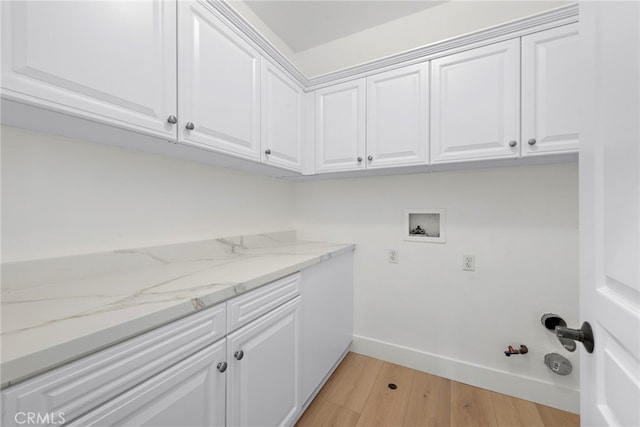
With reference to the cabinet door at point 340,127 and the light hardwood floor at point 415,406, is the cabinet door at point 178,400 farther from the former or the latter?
the cabinet door at point 340,127

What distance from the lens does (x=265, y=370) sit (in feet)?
3.51

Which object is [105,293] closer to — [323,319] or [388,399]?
[323,319]

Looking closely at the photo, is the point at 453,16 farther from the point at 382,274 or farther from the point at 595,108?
the point at 382,274

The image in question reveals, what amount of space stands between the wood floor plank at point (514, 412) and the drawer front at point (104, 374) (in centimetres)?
174

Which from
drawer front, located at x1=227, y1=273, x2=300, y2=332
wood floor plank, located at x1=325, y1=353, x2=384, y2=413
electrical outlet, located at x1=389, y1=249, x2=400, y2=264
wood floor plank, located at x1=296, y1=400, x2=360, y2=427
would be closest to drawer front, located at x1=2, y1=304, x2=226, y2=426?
drawer front, located at x1=227, y1=273, x2=300, y2=332

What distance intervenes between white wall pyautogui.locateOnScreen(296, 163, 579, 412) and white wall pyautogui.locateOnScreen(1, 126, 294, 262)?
3.53ft

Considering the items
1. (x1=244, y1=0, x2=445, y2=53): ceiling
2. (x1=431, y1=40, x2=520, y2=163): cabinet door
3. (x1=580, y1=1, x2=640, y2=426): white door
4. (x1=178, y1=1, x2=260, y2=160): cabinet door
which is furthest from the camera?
(x1=244, y1=0, x2=445, y2=53): ceiling

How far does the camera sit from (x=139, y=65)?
0.90m

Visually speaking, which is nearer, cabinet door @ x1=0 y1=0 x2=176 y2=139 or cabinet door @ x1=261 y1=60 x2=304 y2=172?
cabinet door @ x1=0 y1=0 x2=176 y2=139

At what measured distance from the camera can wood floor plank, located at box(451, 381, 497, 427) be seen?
140 centimetres

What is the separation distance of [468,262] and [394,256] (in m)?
0.50

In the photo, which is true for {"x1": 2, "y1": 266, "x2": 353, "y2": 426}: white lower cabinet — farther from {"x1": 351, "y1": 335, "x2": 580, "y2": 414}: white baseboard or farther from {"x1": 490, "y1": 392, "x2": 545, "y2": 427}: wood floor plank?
{"x1": 490, "y1": 392, "x2": 545, "y2": 427}: wood floor plank

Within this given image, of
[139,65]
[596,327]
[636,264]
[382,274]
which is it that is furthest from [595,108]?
[382,274]

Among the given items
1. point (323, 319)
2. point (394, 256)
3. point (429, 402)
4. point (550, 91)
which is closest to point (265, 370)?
point (323, 319)
